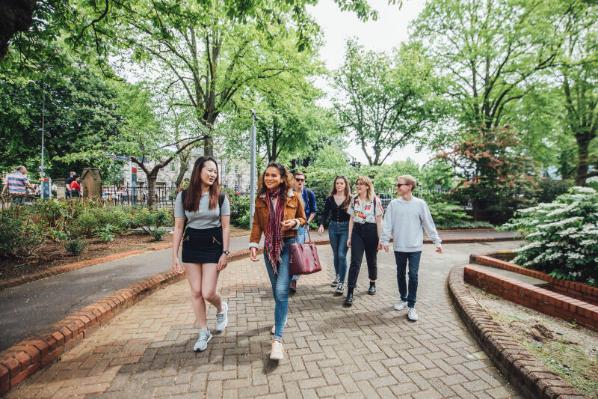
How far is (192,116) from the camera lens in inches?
502

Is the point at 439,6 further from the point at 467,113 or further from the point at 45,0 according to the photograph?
the point at 45,0

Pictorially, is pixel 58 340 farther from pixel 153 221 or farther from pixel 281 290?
pixel 153 221

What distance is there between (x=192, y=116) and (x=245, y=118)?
304 cm

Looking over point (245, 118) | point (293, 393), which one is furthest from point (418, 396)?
point (245, 118)

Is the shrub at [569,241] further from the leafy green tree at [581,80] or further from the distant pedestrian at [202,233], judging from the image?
the leafy green tree at [581,80]

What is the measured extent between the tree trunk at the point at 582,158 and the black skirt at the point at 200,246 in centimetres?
2488

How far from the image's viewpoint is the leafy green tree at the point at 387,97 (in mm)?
20094

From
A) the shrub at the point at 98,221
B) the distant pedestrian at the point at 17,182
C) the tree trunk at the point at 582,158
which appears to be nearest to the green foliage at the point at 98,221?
the shrub at the point at 98,221

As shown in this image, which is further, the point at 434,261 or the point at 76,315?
the point at 434,261

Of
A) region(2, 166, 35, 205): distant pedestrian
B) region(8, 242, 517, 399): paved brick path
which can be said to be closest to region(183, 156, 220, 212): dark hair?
region(8, 242, 517, 399): paved brick path

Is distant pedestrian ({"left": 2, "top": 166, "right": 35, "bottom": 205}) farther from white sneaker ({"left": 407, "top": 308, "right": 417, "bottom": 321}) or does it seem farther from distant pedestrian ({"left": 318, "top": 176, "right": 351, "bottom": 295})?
white sneaker ({"left": 407, "top": 308, "right": 417, "bottom": 321})

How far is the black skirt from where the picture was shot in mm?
3094

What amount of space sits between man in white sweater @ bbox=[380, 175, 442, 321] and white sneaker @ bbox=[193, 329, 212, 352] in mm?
2623

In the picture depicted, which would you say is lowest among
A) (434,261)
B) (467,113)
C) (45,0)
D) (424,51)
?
(434,261)
